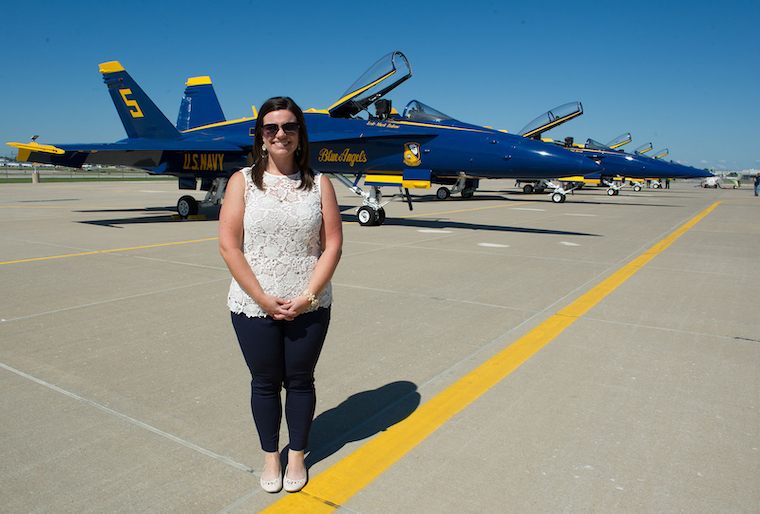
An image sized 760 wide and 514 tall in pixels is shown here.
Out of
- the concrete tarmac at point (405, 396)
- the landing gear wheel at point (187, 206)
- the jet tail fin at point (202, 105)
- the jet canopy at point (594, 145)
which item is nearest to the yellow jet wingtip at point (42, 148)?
the landing gear wheel at point (187, 206)

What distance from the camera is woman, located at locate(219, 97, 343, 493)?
86.8 inches

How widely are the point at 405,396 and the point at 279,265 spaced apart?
4.48 feet

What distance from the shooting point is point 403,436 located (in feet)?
8.86

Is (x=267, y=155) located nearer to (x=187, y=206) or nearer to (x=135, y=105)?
(x=187, y=206)

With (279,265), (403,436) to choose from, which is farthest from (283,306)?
(403,436)

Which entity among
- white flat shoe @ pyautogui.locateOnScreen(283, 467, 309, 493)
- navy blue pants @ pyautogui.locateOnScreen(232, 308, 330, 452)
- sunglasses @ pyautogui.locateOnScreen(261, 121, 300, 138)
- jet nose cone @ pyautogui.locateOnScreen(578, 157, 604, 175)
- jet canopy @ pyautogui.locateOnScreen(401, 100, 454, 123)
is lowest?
white flat shoe @ pyautogui.locateOnScreen(283, 467, 309, 493)

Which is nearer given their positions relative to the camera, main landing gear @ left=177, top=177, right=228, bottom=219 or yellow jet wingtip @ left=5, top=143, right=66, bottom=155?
yellow jet wingtip @ left=5, top=143, right=66, bottom=155

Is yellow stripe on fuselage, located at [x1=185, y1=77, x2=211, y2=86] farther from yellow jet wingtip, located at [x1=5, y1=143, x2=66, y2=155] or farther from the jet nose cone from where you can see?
the jet nose cone

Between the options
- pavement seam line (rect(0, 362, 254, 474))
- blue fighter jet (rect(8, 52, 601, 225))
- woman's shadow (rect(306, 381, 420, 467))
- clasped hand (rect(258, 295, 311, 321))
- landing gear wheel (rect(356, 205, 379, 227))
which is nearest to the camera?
clasped hand (rect(258, 295, 311, 321))

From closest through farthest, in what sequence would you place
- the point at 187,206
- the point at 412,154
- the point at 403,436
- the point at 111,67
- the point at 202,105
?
the point at 403,436 → the point at 412,154 → the point at 187,206 → the point at 111,67 → the point at 202,105

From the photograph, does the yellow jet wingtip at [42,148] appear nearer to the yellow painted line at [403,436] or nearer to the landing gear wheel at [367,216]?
the landing gear wheel at [367,216]

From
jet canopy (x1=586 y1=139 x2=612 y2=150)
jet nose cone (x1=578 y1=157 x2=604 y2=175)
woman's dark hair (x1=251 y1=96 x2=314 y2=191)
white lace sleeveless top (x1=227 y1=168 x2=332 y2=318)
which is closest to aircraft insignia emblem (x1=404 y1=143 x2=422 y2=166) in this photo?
jet nose cone (x1=578 y1=157 x2=604 y2=175)

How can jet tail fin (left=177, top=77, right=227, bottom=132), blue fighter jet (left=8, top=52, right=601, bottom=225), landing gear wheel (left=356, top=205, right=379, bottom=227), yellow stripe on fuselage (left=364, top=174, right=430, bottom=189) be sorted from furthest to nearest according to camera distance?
jet tail fin (left=177, top=77, right=227, bottom=132), landing gear wheel (left=356, top=205, right=379, bottom=227), yellow stripe on fuselage (left=364, top=174, right=430, bottom=189), blue fighter jet (left=8, top=52, right=601, bottom=225)

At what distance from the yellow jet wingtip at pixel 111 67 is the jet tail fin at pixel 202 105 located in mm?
2290
